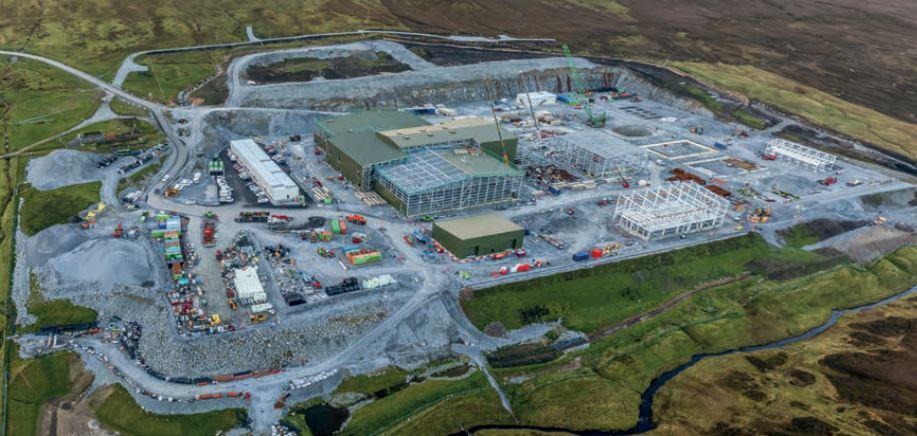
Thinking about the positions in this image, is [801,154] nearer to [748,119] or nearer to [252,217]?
[748,119]

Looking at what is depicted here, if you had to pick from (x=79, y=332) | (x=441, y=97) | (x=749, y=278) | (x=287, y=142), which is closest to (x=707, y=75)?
(x=441, y=97)

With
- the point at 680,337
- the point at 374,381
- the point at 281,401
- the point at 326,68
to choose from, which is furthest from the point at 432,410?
the point at 326,68

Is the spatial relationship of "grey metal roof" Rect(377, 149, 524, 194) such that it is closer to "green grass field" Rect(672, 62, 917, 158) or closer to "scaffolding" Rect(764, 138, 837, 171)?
"scaffolding" Rect(764, 138, 837, 171)

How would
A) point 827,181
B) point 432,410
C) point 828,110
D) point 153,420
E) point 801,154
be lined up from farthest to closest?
point 828,110
point 801,154
point 827,181
point 432,410
point 153,420

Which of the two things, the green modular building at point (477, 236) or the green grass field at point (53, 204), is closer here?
the green grass field at point (53, 204)

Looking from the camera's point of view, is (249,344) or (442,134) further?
(442,134)

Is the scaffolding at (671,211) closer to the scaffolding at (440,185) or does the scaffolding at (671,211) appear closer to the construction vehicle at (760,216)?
the construction vehicle at (760,216)

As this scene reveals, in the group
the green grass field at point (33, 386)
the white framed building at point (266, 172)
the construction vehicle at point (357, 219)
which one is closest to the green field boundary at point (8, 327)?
the green grass field at point (33, 386)
